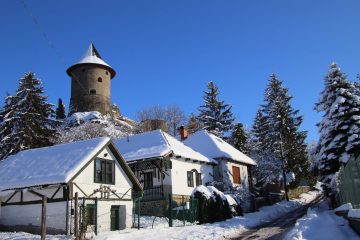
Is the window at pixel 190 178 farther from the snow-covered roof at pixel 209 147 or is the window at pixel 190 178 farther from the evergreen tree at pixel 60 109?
the evergreen tree at pixel 60 109

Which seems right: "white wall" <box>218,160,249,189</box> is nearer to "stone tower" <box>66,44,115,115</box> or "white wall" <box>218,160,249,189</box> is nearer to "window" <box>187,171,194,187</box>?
"window" <box>187,171,194,187</box>

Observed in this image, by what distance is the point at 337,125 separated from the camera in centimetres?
2845

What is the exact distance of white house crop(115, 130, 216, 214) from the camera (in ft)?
97.3

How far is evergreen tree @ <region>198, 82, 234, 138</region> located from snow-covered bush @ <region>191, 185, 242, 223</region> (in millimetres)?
28769

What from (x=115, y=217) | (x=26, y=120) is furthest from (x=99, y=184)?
(x=26, y=120)

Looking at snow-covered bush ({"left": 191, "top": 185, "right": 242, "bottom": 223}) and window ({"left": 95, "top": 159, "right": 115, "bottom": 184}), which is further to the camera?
snow-covered bush ({"left": 191, "top": 185, "right": 242, "bottom": 223})

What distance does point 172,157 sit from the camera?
1208 inches

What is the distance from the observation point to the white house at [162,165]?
2967cm

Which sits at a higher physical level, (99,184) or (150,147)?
(150,147)

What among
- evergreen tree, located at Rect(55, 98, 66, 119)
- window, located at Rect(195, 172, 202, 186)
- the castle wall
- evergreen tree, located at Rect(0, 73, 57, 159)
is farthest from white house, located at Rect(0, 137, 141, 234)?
evergreen tree, located at Rect(55, 98, 66, 119)

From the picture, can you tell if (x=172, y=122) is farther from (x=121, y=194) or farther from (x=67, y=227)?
(x=67, y=227)

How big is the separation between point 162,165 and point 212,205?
550 cm

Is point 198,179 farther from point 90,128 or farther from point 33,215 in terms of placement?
point 90,128

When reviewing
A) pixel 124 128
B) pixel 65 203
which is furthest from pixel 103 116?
pixel 65 203
